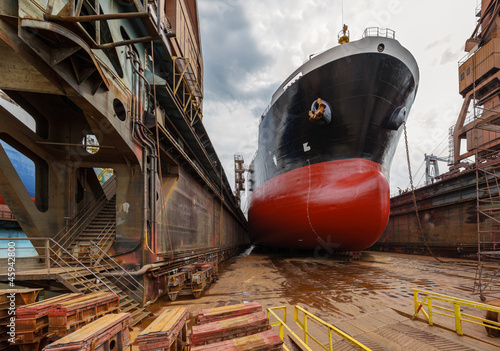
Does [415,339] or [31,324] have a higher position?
[31,324]

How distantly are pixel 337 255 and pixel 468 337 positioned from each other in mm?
11177

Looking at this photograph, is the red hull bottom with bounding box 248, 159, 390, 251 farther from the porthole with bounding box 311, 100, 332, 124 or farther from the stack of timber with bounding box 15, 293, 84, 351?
the stack of timber with bounding box 15, 293, 84, 351

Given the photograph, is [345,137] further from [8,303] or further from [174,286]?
[8,303]

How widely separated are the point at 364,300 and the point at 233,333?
211 inches

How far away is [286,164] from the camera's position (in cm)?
1380

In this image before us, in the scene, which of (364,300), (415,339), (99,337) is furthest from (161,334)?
(364,300)

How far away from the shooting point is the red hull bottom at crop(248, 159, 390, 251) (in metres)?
10.9

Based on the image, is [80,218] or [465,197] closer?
[80,218]

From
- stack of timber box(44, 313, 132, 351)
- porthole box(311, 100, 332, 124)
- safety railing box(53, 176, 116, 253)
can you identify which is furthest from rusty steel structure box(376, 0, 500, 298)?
safety railing box(53, 176, 116, 253)

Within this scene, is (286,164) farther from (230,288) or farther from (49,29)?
(49,29)

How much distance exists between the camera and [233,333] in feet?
8.86

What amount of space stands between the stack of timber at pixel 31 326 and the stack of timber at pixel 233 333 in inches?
107

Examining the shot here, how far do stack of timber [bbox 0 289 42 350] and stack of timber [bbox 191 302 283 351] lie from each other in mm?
3237

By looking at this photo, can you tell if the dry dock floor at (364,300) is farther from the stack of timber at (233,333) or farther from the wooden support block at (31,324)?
the stack of timber at (233,333)
